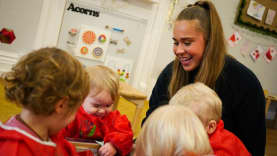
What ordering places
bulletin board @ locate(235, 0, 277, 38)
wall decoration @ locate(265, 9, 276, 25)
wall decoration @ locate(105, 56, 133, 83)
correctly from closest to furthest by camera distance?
wall decoration @ locate(105, 56, 133, 83) < bulletin board @ locate(235, 0, 277, 38) < wall decoration @ locate(265, 9, 276, 25)

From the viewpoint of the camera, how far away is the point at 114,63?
325cm

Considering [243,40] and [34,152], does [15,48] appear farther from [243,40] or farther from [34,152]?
[243,40]

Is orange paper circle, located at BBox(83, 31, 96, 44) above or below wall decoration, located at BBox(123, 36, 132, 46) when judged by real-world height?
below

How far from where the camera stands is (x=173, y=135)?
596 mm

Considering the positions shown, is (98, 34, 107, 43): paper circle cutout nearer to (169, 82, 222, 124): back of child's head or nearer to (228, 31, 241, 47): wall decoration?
(228, 31, 241, 47): wall decoration

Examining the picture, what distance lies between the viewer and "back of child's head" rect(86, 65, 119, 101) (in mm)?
1048

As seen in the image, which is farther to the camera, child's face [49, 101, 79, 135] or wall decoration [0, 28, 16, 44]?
wall decoration [0, 28, 16, 44]

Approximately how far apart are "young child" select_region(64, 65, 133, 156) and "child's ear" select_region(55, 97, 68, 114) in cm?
38

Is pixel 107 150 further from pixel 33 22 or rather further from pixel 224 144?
pixel 33 22

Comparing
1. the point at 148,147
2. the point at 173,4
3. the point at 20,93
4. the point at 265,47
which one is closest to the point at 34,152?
the point at 20,93

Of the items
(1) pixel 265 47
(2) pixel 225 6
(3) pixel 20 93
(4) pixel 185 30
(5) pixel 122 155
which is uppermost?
(2) pixel 225 6

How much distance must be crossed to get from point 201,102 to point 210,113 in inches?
2.3

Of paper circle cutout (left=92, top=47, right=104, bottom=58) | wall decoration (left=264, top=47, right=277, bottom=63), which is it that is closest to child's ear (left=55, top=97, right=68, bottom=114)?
paper circle cutout (left=92, top=47, right=104, bottom=58)

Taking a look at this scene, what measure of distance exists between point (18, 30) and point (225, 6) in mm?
2866
